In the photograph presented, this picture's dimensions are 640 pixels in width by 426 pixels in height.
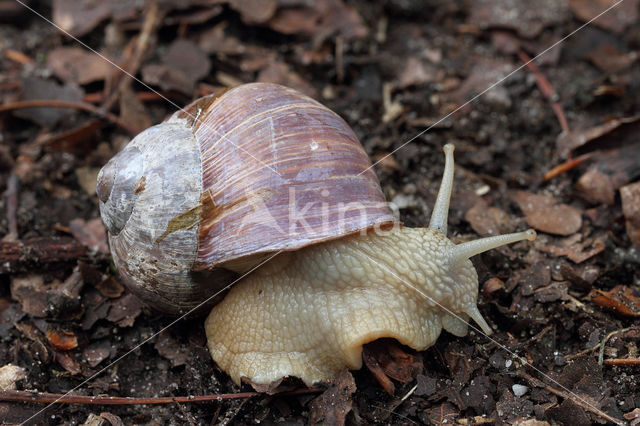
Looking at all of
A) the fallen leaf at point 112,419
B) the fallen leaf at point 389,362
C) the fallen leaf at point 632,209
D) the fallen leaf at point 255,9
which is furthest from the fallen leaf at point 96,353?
the fallen leaf at point 632,209

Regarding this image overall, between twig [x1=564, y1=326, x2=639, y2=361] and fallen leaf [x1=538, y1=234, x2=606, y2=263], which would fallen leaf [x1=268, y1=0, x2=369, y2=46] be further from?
twig [x1=564, y1=326, x2=639, y2=361]

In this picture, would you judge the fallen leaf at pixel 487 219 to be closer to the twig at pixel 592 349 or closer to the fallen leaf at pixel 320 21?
the twig at pixel 592 349

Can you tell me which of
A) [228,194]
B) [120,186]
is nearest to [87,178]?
[120,186]

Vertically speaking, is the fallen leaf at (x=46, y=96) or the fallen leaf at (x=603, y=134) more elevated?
the fallen leaf at (x=46, y=96)

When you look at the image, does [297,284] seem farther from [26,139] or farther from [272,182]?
[26,139]

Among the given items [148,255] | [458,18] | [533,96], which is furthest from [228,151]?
[458,18]
